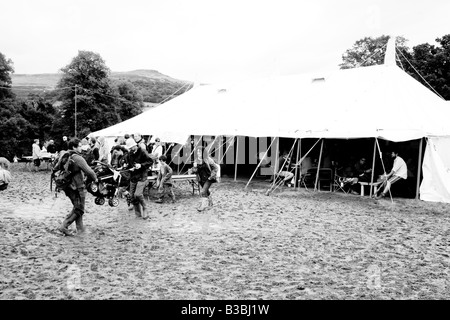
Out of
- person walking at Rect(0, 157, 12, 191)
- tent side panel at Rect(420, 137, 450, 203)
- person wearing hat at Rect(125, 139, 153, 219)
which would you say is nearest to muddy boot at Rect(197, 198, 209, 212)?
person wearing hat at Rect(125, 139, 153, 219)

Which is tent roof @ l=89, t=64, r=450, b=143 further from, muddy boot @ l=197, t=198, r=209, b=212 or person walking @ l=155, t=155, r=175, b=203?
muddy boot @ l=197, t=198, r=209, b=212

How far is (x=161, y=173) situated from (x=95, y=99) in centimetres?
3485

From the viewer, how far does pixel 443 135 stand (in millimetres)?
11914

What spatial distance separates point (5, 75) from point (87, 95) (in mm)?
7718

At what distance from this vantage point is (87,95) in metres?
42.8

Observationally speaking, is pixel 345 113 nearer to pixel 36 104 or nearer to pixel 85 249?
pixel 85 249

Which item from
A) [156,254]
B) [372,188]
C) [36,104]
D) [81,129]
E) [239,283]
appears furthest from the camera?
[36,104]

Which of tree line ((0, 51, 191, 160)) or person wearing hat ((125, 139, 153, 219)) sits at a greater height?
tree line ((0, 51, 191, 160))

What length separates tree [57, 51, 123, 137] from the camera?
42.4m

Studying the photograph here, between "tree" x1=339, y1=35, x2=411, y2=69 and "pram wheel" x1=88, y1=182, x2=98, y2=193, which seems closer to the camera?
"pram wheel" x1=88, y1=182, x2=98, y2=193

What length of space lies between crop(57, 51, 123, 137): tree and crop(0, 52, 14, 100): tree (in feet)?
16.0

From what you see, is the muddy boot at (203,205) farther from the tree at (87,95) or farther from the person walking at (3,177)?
the tree at (87,95)

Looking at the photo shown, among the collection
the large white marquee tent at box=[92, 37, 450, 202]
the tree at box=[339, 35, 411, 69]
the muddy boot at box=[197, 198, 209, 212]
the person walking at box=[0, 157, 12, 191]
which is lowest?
the muddy boot at box=[197, 198, 209, 212]
